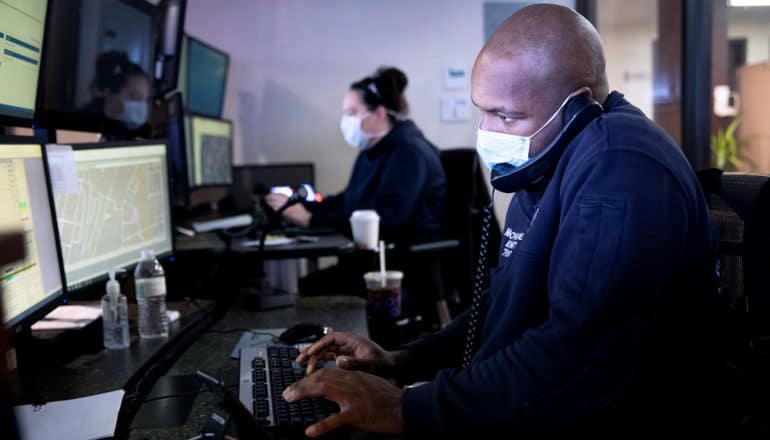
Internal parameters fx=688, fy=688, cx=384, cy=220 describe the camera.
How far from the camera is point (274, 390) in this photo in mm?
1118

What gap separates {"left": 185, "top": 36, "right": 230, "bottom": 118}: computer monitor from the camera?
3.74 metres

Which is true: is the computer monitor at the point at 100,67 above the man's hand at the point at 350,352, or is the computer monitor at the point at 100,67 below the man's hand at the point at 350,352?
above

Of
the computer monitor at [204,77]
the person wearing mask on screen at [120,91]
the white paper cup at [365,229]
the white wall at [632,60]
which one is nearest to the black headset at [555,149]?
the person wearing mask on screen at [120,91]

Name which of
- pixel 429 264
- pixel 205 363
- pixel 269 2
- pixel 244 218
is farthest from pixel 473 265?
pixel 269 2

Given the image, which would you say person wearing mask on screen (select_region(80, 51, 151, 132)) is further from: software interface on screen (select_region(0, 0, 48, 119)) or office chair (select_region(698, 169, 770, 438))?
office chair (select_region(698, 169, 770, 438))

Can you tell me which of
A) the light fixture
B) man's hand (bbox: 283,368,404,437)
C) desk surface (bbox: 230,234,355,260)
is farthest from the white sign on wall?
man's hand (bbox: 283,368,404,437)

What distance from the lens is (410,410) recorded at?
3.07ft

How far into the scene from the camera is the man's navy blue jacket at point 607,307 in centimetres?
88

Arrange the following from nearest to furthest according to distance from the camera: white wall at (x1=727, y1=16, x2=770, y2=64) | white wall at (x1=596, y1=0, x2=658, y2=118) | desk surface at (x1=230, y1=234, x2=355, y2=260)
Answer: desk surface at (x1=230, y1=234, x2=355, y2=260) < white wall at (x1=727, y1=16, x2=770, y2=64) < white wall at (x1=596, y1=0, x2=658, y2=118)

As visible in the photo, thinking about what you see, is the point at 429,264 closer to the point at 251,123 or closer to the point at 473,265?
the point at 473,265

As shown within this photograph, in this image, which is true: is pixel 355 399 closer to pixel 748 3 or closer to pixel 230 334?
pixel 230 334

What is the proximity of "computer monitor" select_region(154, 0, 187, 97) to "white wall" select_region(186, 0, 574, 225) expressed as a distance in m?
1.97

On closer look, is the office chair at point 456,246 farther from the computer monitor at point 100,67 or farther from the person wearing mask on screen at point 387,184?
the computer monitor at point 100,67

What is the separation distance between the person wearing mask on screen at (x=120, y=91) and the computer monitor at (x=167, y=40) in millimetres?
321
